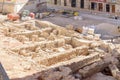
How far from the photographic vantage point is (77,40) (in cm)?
3191

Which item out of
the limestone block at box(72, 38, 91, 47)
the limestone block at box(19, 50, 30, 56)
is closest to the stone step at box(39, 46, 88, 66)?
the limestone block at box(72, 38, 91, 47)

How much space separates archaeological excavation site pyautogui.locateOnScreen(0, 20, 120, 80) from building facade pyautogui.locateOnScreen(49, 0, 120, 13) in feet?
42.8

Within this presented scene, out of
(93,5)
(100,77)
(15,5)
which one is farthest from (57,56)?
(15,5)

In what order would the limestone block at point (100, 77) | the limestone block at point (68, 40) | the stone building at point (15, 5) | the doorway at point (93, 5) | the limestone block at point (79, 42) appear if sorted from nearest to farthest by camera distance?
the limestone block at point (100, 77), the limestone block at point (79, 42), the limestone block at point (68, 40), the doorway at point (93, 5), the stone building at point (15, 5)

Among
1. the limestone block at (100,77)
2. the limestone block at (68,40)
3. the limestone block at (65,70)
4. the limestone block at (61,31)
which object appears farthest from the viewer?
the limestone block at (61,31)

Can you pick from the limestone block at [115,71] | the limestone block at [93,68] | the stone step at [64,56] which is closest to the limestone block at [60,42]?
the stone step at [64,56]

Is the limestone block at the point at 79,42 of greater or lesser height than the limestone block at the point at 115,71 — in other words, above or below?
above

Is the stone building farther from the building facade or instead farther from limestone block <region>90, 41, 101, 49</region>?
limestone block <region>90, 41, 101, 49</region>

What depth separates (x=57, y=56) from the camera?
2612 cm

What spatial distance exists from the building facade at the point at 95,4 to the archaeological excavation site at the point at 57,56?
13.0 m

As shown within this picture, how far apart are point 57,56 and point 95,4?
27359mm

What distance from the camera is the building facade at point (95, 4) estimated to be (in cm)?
4828

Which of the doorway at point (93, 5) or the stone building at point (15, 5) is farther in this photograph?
the stone building at point (15, 5)

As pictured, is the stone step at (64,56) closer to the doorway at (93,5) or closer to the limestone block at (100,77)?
the limestone block at (100,77)
